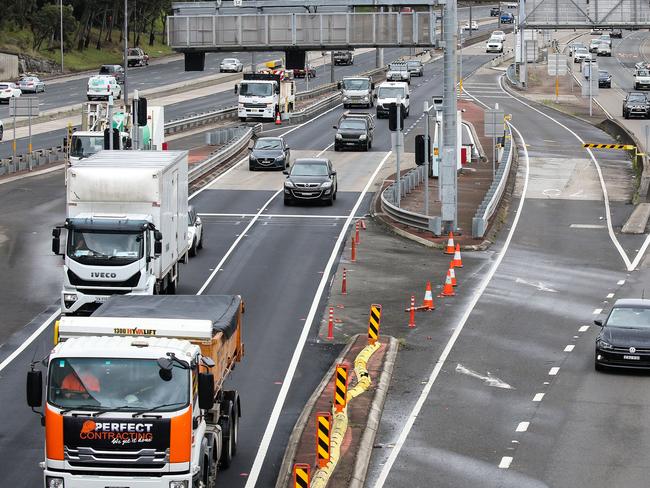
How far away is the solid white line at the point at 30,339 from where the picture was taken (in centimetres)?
2944

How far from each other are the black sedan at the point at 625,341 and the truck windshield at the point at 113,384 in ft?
42.2

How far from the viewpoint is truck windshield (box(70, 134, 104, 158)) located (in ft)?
177

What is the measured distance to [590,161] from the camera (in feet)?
220

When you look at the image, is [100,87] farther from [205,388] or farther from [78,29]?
[205,388]

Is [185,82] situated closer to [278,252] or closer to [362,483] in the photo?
[278,252]

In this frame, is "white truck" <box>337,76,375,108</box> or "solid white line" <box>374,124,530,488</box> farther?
"white truck" <box>337,76,375,108</box>

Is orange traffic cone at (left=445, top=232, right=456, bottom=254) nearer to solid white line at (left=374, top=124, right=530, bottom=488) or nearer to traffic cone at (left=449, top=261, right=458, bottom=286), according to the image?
solid white line at (left=374, top=124, right=530, bottom=488)

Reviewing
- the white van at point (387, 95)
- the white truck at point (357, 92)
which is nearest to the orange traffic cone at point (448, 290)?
the white van at point (387, 95)

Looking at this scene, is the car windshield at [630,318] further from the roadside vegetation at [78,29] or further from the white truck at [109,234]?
the roadside vegetation at [78,29]

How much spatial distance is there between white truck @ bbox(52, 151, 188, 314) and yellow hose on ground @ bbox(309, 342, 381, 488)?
18.4ft

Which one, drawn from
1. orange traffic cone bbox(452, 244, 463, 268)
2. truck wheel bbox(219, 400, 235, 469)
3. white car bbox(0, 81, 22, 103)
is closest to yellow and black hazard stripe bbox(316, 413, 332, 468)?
truck wheel bbox(219, 400, 235, 469)

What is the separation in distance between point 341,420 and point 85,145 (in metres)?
33.5

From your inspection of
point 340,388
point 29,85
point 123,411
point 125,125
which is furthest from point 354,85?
point 123,411

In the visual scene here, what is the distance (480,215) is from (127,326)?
93.5 ft
